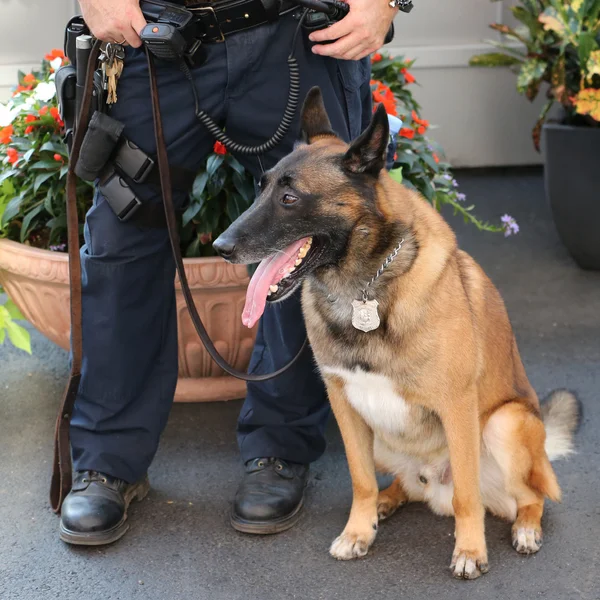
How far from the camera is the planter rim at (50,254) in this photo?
111 inches

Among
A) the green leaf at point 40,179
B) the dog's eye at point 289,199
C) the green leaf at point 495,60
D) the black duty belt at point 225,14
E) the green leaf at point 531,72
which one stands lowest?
the green leaf at point 495,60

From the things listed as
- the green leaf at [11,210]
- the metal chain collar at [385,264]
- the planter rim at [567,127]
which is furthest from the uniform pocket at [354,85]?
the planter rim at [567,127]

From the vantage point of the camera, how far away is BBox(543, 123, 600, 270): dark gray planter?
408 centimetres

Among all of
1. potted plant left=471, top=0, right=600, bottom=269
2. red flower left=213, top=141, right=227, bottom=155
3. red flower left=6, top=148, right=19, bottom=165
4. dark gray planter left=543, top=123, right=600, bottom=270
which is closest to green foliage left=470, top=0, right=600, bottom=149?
potted plant left=471, top=0, right=600, bottom=269

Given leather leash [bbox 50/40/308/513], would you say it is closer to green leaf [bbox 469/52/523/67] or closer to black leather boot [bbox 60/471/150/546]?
black leather boot [bbox 60/471/150/546]

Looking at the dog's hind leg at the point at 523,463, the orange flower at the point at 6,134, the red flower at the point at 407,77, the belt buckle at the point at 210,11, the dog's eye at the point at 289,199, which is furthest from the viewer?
the red flower at the point at 407,77

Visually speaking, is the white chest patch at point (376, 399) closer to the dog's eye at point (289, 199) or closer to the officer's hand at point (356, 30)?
the dog's eye at point (289, 199)

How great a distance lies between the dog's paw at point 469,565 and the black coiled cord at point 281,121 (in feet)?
3.68

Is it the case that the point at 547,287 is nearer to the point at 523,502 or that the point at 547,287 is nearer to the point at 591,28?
the point at 591,28

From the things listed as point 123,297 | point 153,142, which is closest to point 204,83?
point 153,142

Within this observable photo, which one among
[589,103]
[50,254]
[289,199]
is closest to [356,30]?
[289,199]

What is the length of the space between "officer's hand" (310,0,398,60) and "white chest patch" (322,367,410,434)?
771 millimetres

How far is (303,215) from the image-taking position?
1909 millimetres

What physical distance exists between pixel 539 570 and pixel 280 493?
0.70m
